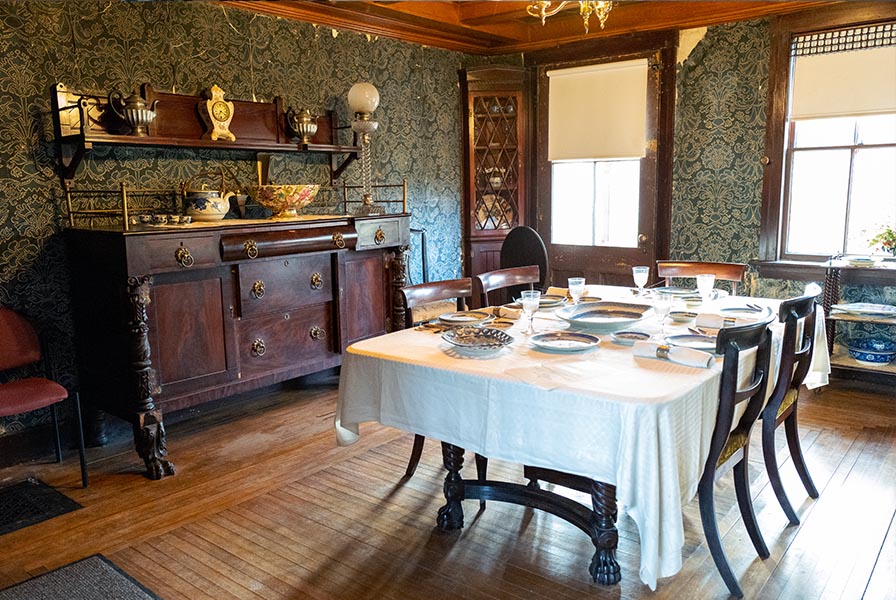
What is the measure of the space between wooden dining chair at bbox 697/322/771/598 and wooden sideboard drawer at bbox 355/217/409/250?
254 centimetres

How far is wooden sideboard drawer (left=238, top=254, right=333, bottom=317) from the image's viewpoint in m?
3.71

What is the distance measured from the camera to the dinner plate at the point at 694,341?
2293mm

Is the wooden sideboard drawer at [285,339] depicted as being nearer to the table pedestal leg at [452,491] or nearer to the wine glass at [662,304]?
the table pedestal leg at [452,491]

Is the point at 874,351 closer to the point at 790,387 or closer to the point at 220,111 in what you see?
the point at 790,387

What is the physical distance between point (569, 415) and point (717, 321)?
0.96 meters

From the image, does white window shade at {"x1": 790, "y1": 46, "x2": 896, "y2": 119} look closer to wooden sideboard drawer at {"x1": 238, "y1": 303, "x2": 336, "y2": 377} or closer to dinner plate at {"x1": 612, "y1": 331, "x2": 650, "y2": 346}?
dinner plate at {"x1": 612, "y1": 331, "x2": 650, "y2": 346}

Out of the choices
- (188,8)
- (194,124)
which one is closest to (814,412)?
(194,124)

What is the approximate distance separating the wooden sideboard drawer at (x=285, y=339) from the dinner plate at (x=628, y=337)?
6.86 ft

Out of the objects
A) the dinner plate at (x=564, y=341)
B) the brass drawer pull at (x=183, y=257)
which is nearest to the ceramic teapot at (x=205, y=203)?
the brass drawer pull at (x=183, y=257)

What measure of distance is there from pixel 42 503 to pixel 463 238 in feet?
12.1

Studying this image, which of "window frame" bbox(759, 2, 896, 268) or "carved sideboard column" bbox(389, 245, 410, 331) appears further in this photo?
"carved sideboard column" bbox(389, 245, 410, 331)

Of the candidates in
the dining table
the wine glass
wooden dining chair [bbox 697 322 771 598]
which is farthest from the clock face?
wooden dining chair [bbox 697 322 771 598]

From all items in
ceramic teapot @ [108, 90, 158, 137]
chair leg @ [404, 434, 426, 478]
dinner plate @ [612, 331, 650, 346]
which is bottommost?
chair leg @ [404, 434, 426, 478]

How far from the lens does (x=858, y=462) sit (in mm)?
3191
